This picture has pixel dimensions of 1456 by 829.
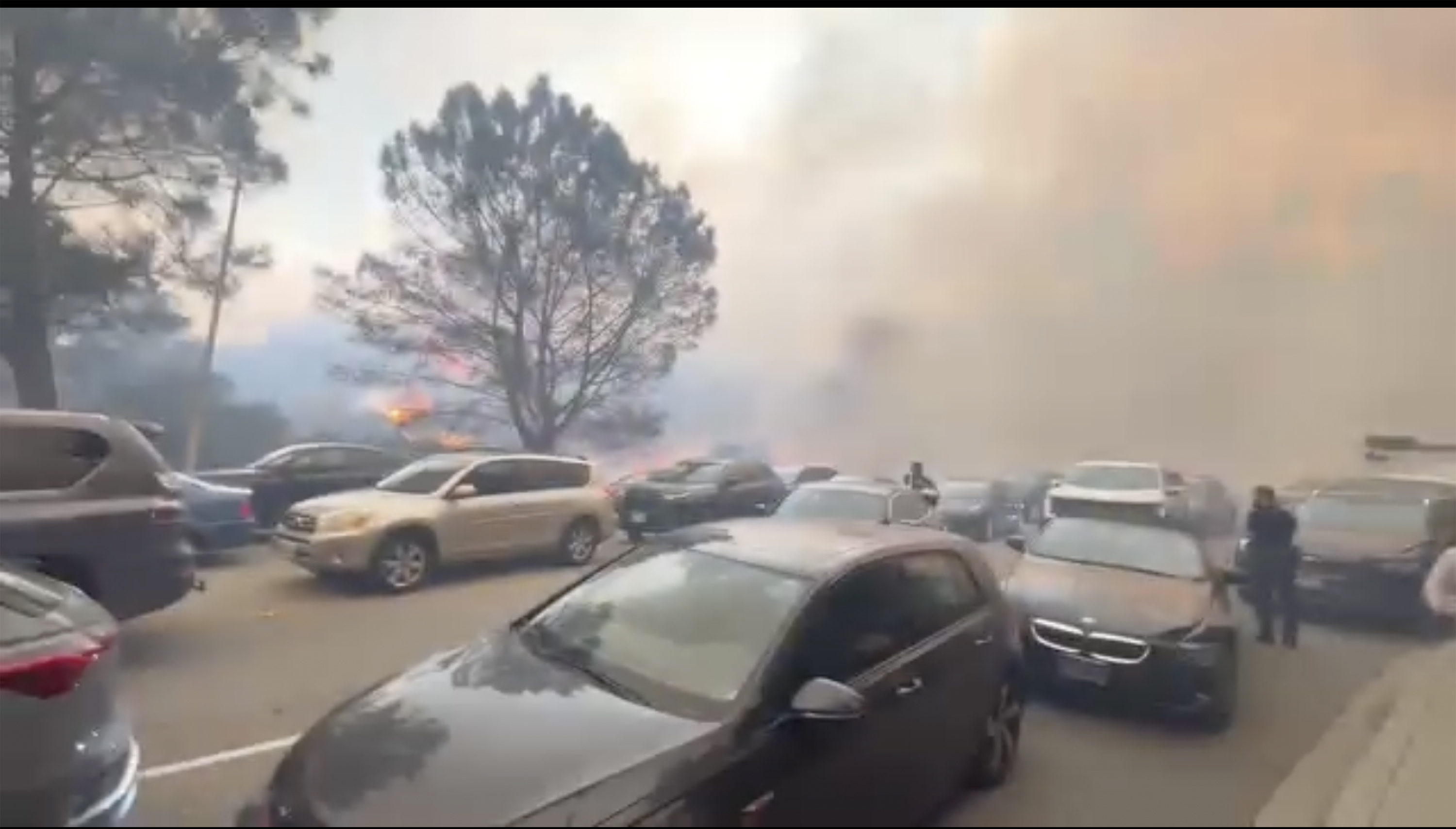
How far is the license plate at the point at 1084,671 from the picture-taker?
1.96 meters

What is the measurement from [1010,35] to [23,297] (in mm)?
2408

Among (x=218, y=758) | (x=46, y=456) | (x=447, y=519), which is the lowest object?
(x=218, y=758)

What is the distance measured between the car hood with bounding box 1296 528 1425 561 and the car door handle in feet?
4.21

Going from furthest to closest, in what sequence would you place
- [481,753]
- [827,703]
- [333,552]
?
[333,552]
[827,703]
[481,753]

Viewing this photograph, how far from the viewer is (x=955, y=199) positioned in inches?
86.7

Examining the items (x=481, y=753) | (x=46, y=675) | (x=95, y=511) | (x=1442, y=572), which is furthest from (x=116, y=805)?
(x=1442, y=572)

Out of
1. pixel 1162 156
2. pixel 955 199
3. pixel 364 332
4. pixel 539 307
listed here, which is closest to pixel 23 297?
pixel 364 332

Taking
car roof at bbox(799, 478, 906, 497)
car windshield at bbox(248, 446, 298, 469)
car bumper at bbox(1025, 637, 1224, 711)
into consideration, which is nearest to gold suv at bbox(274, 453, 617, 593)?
car windshield at bbox(248, 446, 298, 469)

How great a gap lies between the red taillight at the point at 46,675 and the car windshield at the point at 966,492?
194 centimetres

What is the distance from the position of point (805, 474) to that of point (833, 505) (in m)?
0.12

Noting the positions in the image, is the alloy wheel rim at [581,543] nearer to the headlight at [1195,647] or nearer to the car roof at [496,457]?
the car roof at [496,457]

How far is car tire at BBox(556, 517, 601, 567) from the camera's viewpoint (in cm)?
258

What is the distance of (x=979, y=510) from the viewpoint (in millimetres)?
2434

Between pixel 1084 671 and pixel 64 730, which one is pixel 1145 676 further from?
pixel 64 730
